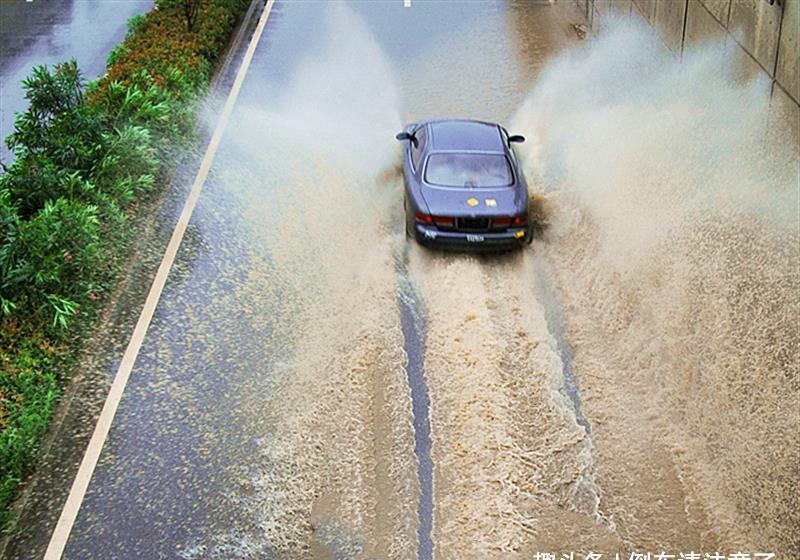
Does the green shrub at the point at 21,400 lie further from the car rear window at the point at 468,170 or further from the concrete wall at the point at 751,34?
the concrete wall at the point at 751,34

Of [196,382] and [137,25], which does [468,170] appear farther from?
[137,25]

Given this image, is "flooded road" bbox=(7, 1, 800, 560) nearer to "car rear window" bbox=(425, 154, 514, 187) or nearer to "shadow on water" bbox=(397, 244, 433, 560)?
"shadow on water" bbox=(397, 244, 433, 560)

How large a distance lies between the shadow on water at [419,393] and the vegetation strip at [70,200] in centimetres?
356

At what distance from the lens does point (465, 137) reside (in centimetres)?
1493

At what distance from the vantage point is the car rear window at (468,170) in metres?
14.0

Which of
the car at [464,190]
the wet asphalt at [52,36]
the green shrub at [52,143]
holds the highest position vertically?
the green shrub at [52,143]

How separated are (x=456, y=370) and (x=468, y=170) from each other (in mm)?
3950

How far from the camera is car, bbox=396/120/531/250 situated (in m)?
13.4

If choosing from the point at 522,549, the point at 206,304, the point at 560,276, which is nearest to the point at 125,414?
the point at 206,304

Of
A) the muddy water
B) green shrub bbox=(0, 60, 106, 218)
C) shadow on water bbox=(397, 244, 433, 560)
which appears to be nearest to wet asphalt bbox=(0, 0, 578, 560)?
shadow on water bbox=(397, 244, 433, 560)

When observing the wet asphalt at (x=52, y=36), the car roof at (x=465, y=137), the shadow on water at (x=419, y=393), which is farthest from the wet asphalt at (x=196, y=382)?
the car roof at (x=465, y=137)

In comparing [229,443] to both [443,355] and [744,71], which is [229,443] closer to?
[443,355]

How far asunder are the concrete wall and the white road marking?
8.10 m

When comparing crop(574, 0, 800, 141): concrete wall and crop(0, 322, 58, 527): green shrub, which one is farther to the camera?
crop(574, 0, 800, 141): concrete wall
